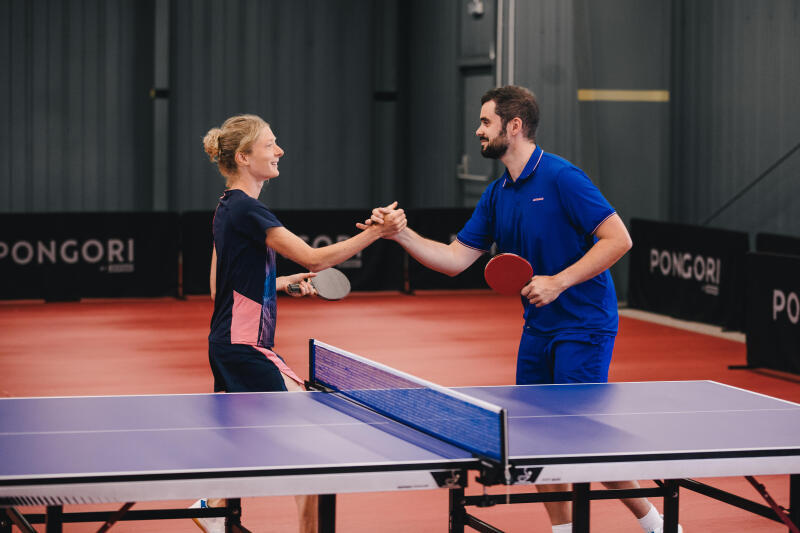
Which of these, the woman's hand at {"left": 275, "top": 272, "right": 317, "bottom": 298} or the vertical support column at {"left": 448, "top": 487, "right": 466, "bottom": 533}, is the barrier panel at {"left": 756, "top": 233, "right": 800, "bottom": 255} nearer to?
the woman's hand at {"left": 275, "top": 272, "right": 317, "bottom": 298}

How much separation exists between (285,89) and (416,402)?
43.7 feet

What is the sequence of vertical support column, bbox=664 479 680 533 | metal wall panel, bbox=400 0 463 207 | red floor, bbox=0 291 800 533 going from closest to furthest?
vertical support column, bbox=664 479 680 533 → red floor, bbox=0 291 800 533 → metal wall panel, bbox=400 0 463 207

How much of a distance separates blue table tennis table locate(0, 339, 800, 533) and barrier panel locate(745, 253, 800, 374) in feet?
14.3

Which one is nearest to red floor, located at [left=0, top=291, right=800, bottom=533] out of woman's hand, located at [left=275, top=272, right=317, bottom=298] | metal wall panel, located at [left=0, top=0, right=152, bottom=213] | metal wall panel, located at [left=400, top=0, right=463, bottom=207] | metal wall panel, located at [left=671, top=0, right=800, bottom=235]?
woman's hand, located at [left=275, top=272, right=317, bottom=298]

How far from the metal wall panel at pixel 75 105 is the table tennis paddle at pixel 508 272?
12.7m

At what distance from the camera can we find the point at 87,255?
38.2ft

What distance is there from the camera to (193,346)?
9312 mm

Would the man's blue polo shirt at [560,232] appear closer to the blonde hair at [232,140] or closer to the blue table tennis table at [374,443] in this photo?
the blue table tennis table at [374,443]

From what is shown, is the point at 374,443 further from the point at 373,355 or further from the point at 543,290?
the point at 373,355

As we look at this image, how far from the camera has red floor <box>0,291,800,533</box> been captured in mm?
4941

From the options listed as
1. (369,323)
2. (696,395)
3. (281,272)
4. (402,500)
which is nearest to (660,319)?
(369,323)

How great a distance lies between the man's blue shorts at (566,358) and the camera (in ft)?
13.9

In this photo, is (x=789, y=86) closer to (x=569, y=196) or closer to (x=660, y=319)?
(x=660, y=319)

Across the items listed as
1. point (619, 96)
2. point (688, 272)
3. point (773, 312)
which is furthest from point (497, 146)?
point (619, 96)
